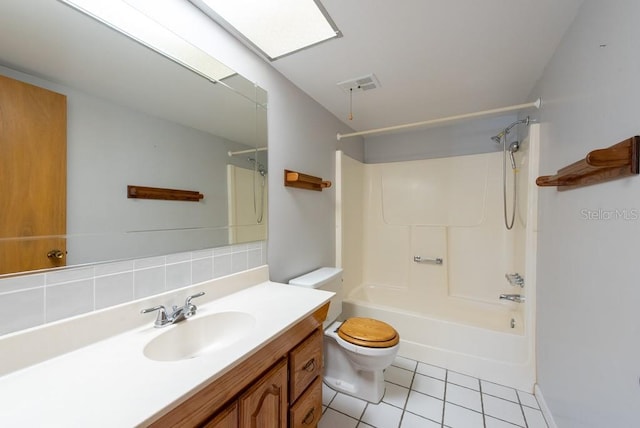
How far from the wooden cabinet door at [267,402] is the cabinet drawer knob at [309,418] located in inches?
6.8

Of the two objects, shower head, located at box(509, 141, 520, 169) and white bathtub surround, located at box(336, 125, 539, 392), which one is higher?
shower head, located at box(509, 141, 520, 169)

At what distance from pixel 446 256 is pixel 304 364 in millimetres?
2126

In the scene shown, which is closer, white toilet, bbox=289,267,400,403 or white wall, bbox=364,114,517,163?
white toilet, bbox=289,267,400,403

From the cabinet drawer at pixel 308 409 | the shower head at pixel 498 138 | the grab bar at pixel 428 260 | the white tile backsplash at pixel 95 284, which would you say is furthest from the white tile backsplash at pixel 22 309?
the shower head at pixel 498 138

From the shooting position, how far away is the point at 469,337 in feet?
6.31

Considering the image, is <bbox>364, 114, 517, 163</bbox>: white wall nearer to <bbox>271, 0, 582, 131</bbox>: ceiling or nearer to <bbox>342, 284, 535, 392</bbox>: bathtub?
<bbox>271, 0, 582, 131</bbox>: ceiling

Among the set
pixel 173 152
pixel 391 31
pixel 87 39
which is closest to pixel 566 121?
pixel 391 31

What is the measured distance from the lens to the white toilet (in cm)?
155

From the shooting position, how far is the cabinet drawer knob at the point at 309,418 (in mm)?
1124

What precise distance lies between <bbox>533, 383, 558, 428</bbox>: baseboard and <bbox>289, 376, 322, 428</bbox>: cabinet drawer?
1342mm

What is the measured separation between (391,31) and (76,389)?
6.06ft

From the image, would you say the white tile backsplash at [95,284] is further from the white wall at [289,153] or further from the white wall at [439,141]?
the white wall at [439,141]

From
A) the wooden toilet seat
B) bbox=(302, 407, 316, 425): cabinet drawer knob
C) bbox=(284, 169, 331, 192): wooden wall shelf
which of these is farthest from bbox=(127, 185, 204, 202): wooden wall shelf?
the wooden toilet seat

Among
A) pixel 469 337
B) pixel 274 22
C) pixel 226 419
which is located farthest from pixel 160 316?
pixel 469 337
